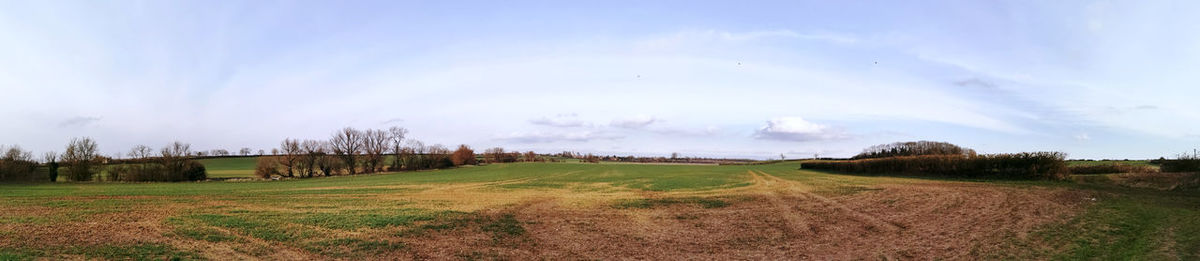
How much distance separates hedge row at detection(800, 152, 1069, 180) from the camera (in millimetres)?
30188

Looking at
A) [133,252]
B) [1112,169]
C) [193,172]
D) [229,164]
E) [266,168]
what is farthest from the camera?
[229,164]

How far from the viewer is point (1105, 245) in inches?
443

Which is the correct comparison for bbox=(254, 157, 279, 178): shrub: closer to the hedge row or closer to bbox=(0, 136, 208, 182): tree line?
bbox=(0, 136, 208, 182): tree line

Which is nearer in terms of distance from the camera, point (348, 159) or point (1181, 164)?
point (1181, 164)

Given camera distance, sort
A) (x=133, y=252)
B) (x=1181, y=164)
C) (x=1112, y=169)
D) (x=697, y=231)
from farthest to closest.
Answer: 1. (x=1112, y=169)
2. (x=1181, y=164)
3. (x=697, y=231)
4. (x=133, y=252)

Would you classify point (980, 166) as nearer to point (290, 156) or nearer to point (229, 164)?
point (290, 156)

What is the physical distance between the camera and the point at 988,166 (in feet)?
111

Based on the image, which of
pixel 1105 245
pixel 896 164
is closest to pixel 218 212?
pixel 1105 245

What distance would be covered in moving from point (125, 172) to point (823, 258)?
76.6 meters

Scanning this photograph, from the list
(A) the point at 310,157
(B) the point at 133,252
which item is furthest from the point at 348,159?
(B) the point at 133,252

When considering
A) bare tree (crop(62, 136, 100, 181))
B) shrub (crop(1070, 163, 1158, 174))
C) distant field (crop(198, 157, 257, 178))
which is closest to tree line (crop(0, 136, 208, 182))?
bare tree (crop(62, 136, 100, 181))

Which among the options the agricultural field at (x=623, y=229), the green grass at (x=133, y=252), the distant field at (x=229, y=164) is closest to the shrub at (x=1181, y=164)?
the agricultural field at (x=623, y=229)

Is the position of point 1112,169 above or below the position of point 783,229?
above

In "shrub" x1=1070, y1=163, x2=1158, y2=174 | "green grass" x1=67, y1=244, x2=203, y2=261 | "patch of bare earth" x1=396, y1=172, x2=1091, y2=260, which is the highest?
"shrub" x1=1070, y1=163, x2=1158, y2=174
